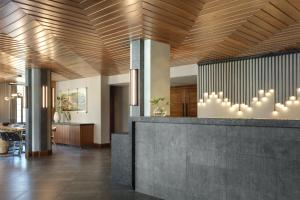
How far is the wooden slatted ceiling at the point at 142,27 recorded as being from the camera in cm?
438

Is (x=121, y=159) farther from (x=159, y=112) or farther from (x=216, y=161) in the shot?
(x=216, y=161)

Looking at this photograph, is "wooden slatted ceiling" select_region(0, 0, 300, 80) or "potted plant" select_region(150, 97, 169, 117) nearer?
"wooden slatted ceiling" select_region(0, 0, 300, 80)

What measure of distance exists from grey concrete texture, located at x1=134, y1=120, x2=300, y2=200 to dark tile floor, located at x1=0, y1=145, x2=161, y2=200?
1.96 ft

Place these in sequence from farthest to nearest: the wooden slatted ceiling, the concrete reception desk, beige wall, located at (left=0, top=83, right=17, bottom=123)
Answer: beige wall, located at (left=0, top=83, right=17, bottom=123)
the wooden slatted ceiling
the concrete reception desk

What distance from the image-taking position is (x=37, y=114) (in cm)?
1005

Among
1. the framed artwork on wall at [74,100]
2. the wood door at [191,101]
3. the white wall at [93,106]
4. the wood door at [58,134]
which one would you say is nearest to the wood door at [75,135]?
the white wall at [93,106]

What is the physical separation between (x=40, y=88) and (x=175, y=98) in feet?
17.1

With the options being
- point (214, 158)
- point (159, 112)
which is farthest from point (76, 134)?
point (214, 158)

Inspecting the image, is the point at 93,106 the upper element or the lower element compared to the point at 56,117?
upper

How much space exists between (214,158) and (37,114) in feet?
24.1

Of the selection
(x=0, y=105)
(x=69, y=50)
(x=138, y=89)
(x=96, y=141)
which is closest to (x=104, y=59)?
(x=69, y=50)

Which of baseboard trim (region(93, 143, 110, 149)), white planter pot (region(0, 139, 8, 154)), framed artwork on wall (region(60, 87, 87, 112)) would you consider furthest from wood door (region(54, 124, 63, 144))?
white planter pot (region(0, 139, 8, 154))

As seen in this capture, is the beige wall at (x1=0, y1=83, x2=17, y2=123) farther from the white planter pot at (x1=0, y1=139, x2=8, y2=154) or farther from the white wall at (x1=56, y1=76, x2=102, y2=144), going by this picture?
the white planter pot at (x1=0, y1=139, x2=8, y2=154)

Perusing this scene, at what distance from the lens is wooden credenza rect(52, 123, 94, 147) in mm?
12102
